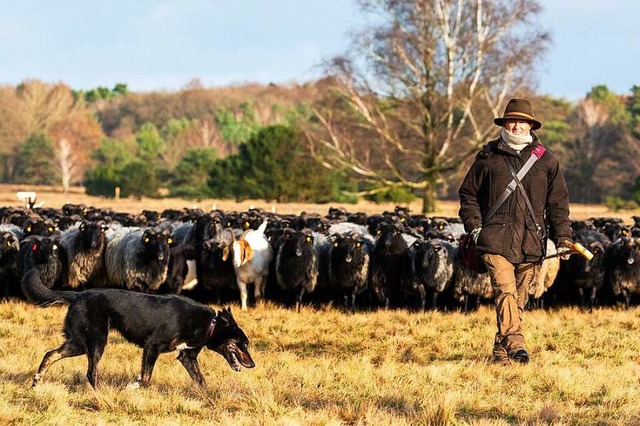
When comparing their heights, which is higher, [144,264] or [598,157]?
[598,157]

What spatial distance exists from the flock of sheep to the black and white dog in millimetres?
6734

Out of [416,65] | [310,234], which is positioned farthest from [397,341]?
[416,65]

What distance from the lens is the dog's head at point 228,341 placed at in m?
7.27

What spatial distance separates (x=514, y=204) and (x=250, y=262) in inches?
283

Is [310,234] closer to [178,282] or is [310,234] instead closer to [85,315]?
[178,282]

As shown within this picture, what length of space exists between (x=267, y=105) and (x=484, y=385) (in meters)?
107

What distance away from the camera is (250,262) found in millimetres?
14570

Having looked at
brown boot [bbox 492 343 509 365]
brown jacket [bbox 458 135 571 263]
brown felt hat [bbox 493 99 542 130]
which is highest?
brown felt hat [bbox 493 99 542 130]

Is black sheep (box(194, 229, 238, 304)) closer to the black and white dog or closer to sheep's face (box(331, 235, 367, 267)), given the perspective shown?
sheep's face (box(331, 235, 367, 267))

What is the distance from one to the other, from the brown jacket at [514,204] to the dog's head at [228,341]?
2.33 metres

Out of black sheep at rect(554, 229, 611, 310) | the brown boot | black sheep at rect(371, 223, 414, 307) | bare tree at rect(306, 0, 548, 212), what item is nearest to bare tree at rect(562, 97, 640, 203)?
bare tree at rect(306, 0, 548, 212)

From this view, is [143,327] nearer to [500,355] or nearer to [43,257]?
[500,355]

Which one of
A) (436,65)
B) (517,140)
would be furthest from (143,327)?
(436,65)

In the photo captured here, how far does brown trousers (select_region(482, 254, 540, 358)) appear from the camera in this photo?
8148mm
